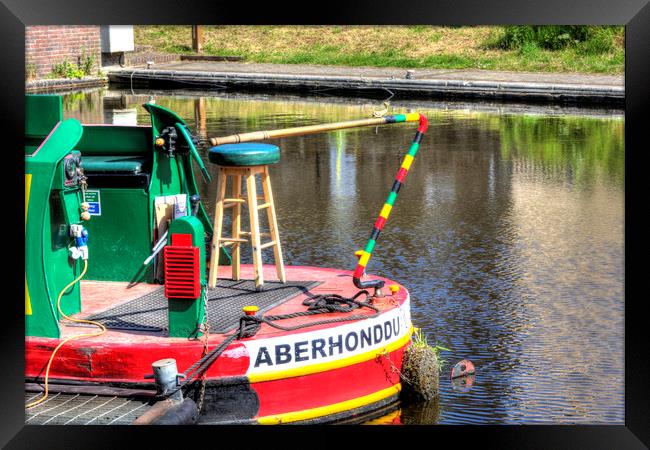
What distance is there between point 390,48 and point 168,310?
88.5 feet

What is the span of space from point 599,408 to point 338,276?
211cm

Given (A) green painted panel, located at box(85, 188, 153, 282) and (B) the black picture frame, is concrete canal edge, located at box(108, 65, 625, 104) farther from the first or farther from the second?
(B) the black picture frame

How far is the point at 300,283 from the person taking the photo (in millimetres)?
9125

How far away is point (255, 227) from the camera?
8.62m

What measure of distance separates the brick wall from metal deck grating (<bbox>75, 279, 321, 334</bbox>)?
21788mm

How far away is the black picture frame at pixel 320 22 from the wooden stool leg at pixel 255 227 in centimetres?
188

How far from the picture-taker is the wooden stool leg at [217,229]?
8609mm

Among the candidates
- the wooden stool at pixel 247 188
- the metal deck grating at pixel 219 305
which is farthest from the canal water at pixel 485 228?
the wooden stool at pixel 247 188

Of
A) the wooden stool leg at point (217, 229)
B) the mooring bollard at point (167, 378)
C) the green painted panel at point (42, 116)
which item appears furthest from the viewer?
the wooden stool leg at point (217, 229)

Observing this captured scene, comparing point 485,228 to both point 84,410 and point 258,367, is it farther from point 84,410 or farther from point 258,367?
point 84,410

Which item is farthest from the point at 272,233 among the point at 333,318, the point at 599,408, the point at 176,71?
the point at 176,71

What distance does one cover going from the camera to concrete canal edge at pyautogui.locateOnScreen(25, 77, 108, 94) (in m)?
29.0

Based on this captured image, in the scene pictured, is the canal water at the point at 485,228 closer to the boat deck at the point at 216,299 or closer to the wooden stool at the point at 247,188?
the boat deck at the point at 216,299

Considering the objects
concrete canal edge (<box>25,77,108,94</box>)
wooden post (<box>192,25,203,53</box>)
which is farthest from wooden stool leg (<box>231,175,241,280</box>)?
wooden post (<box>192,25,203,53</box>)
